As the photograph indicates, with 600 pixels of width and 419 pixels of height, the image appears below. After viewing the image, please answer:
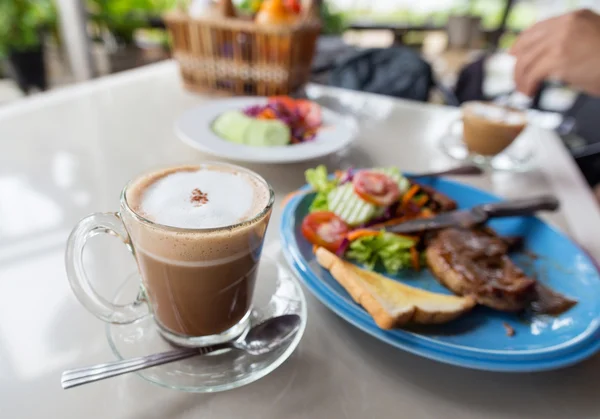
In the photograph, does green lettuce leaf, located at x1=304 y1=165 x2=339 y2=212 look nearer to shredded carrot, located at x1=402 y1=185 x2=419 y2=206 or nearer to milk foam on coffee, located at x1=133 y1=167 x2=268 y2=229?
shredded carrot, located at x1=402 y1=185 x2=419 y2=206

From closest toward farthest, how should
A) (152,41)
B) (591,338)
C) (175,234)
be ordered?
(175,234) < (591,338) < (152,41)

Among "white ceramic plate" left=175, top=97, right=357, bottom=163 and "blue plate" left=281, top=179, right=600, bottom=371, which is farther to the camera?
"white ceramic plate" left=175, top=97, right=357, bottom=163

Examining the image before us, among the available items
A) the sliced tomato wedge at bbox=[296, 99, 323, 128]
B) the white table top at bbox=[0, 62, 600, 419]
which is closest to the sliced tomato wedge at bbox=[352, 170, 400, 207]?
the white table top at bbox=[0, 62, 600, 419]

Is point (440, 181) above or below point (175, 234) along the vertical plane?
below

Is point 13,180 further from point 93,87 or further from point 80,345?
point 93,87

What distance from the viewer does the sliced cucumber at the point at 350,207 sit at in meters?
0.92

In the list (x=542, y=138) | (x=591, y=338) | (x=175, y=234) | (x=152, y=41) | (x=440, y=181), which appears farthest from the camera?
(x=152, y=41)

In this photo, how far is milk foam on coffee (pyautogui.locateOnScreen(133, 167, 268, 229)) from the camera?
0.53 m

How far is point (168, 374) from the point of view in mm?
528

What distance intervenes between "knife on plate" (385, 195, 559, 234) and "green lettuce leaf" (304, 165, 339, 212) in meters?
0.16

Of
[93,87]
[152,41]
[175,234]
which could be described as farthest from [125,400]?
[152,41]

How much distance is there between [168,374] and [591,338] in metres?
0.62

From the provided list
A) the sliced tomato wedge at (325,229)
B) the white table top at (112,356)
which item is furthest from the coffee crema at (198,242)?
the sliced tomato wedge at (325,229)

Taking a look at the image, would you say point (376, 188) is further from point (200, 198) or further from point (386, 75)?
point (386, 75)
